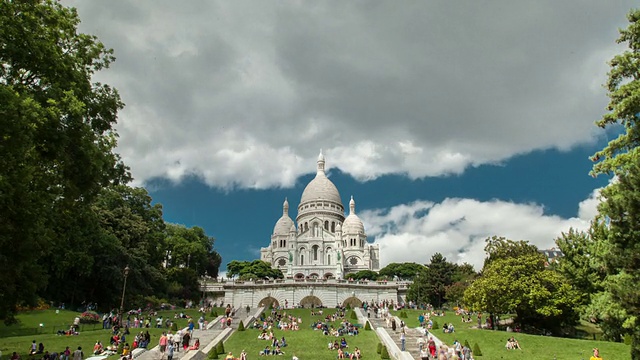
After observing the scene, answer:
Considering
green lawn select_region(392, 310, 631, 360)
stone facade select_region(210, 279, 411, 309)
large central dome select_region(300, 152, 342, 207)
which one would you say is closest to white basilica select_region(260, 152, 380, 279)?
large central dome select_region(300, 152, 342, 207)

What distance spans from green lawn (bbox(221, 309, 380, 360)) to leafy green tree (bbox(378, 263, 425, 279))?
190 ft

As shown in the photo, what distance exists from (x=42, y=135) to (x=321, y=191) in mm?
100378

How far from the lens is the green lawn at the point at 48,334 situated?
928 inches

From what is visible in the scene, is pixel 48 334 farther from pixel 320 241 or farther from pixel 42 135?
pixel 320 241

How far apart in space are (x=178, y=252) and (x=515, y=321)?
142 feet

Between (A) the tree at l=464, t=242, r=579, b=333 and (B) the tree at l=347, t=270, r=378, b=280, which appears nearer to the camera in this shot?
(A) the tree at l=464, t=242, r=579, b=333

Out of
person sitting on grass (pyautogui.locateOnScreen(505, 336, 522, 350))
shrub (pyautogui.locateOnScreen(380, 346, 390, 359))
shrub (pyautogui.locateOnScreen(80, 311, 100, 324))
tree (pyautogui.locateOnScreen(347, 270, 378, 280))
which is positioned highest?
tree (pyautogui.locateOnScreen(347, 270, 378, 280))

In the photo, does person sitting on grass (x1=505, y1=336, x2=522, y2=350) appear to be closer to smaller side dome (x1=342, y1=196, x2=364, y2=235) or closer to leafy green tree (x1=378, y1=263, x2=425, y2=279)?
leafy green tree (x1=378, y1=263, x2=425, y2=279)

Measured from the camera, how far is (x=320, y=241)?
341 ft

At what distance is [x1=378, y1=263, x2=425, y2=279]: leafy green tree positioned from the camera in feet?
291

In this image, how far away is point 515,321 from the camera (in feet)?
115

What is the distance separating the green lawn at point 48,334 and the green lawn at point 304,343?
15.5 ft

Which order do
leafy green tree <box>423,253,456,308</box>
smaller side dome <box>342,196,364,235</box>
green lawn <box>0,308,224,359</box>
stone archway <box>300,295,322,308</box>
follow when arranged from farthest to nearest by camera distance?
smaller side dome <box>342,196,364,235</box> < stone archway <box>300,295,322,308</box> < leafy green tree <box>423,253,456,308</box> < green lawn <box>0,308,224,359</box>

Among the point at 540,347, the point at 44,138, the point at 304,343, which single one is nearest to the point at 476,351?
the point at 540,347
